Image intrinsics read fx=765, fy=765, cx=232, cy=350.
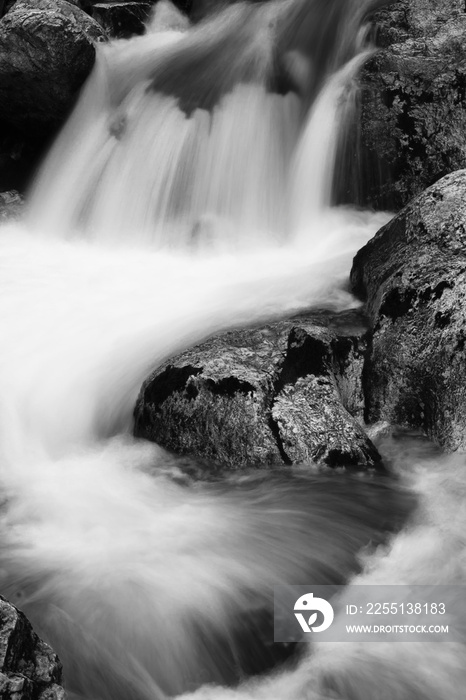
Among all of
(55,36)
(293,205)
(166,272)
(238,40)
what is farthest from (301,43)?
(166,272)

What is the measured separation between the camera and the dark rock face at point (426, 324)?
18.4 ft

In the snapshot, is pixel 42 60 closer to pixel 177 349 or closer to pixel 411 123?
pixel 411 123

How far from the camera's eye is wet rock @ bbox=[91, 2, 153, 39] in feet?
43.2

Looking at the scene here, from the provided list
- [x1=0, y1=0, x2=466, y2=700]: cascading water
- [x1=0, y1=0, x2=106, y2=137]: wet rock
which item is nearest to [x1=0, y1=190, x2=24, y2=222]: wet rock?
[x1=0, y1=0, x2=466, y2=700]: cascading water

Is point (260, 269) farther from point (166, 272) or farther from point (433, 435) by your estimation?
point (433, 435)

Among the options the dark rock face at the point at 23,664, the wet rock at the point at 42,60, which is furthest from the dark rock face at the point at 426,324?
the wet rock at the point at 42,60

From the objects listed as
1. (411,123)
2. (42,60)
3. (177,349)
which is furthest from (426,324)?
(42,60)

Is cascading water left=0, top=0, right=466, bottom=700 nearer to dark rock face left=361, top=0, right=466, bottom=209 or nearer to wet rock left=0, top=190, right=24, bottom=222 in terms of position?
wet rock left=0, top=190, right=24, bottom=222

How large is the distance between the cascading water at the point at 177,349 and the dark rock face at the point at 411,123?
1.37 feet

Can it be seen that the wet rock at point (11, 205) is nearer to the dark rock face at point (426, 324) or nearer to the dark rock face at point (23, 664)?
the dark rock face at point (426, 324)

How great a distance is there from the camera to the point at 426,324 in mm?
5836

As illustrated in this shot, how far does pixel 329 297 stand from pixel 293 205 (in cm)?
257

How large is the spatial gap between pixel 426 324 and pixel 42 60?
746cm

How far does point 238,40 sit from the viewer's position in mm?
11375
